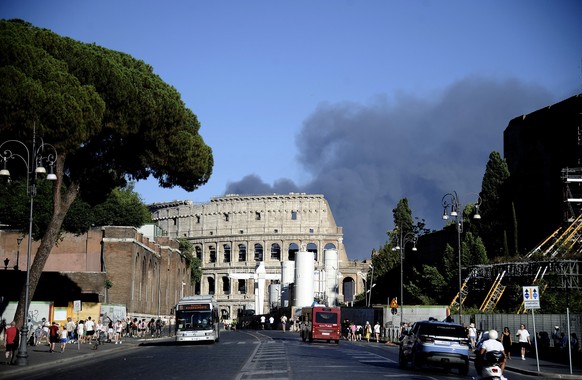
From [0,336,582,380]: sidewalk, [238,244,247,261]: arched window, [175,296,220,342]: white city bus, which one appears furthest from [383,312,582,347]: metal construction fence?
[238,244,247,261]: arched window

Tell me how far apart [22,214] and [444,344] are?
5628cm

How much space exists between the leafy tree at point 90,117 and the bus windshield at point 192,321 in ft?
27.4

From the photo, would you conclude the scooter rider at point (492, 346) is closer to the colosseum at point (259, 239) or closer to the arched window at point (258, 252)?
the colosseum at point (259, 239)

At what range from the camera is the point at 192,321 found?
50656 millimetres

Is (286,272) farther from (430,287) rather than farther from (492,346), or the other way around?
(492,346)

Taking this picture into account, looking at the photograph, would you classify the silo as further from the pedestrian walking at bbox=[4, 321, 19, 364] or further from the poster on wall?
the pedestrian walking at bbox=[4, 321, 19, 364]

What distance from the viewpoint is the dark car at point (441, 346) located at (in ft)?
87.2

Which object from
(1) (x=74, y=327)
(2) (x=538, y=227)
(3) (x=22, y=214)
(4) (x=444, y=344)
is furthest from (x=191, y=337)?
(2) (x=538, y=227)

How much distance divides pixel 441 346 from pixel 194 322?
1030 inches

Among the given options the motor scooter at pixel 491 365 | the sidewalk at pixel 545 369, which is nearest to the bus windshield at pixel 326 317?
the sidewalk at pixel 545 369

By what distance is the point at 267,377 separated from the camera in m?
22.6

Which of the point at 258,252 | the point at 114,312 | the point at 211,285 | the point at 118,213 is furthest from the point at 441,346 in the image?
the point at 211,285

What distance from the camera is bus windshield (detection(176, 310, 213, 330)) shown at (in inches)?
1989

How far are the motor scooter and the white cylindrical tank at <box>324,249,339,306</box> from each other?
103 metres
